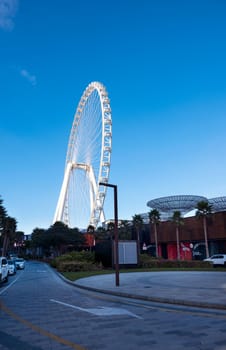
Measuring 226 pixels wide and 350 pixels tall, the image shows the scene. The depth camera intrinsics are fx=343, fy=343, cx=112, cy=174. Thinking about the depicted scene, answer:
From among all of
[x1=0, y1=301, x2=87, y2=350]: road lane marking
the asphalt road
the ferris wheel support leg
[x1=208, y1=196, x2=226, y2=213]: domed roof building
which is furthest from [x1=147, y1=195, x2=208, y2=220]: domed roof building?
[x1=0, y1=301, x2=87, y2=350]: road lane marking

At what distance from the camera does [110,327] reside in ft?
26.9

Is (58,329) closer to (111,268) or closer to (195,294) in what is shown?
(195,294)

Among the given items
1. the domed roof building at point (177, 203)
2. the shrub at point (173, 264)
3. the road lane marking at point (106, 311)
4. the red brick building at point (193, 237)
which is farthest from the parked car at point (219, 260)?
the road lane marking at point (106, 311)

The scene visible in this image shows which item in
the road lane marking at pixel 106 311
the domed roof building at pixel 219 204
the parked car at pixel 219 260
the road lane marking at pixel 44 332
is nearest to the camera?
the road lane marking at pixel 44 332

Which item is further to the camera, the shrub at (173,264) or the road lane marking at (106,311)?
the shrub at (173,264)

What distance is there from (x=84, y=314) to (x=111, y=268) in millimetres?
27426

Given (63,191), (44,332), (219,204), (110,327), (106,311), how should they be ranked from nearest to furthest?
(44,332), (110,327), (106,311), (219,204), (63,191)

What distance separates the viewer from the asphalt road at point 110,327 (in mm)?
6605

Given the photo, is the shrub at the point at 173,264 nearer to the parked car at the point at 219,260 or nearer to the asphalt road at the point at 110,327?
the parked car at the point at 219,260

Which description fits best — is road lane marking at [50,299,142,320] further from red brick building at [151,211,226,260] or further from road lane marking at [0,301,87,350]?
red brick building at [151,211,226,260]

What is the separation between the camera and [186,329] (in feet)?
25.4

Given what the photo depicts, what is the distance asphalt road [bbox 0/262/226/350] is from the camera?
21.7 ft

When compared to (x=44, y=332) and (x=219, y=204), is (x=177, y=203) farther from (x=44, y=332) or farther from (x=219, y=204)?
(x=44, y=332)

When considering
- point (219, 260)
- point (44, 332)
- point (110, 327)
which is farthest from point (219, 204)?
point (44, 332)
